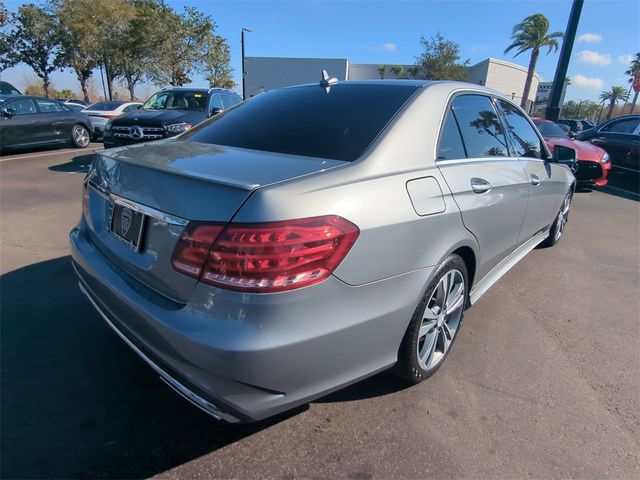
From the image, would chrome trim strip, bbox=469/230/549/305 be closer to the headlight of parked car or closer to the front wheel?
the headlight of parked car

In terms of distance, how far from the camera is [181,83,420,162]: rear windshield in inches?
88.7

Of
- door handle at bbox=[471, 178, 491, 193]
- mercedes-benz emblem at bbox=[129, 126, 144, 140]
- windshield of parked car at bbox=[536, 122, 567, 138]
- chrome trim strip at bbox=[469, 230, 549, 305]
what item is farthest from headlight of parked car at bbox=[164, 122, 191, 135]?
windshield of parked car at bbox=[536, 122, 567, 138]

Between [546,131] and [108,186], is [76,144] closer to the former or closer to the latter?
[108,186]

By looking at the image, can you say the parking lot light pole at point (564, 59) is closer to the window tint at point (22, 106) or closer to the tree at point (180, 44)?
the window tint at point (22, 106)

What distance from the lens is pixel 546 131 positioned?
997 centimetres

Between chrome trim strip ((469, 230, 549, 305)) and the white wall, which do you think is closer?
chrome trim strip ((469, 230, 549, 305))

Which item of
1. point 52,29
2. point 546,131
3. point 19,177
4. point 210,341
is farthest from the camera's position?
point 52,29

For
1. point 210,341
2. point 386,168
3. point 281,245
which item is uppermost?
point 386,168

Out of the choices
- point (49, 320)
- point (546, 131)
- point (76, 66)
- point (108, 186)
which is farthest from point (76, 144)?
point (76, 66)

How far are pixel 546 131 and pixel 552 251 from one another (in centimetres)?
599

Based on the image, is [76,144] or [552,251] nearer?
[552,251]

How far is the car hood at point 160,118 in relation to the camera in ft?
26.0

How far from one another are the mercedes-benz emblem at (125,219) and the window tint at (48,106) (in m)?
11.5

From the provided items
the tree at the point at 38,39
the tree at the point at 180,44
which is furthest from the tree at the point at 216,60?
the tree at the point at 38,39
